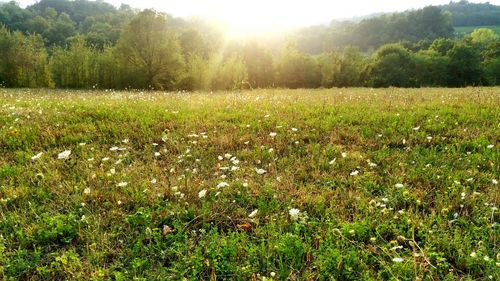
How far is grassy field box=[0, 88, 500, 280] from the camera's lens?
3.33 m

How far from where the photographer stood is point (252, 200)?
446 cm

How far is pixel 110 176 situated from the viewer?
5109 millimetres

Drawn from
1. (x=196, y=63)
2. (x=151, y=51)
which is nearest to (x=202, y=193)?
(x=151, y=51)

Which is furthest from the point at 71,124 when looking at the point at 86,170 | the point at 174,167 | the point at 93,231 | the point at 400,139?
the point at 400,139

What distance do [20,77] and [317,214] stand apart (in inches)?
1971

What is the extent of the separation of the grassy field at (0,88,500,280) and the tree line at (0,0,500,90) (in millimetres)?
24594

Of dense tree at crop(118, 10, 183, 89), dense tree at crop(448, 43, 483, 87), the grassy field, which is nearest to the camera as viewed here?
the grassy field

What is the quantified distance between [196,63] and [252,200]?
38590mm

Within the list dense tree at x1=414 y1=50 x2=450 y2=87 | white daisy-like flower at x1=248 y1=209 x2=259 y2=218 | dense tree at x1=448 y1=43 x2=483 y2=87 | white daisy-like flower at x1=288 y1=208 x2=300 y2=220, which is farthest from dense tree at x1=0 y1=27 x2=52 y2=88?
dense tree at x1=448 y1=43 x2=483 y2=87

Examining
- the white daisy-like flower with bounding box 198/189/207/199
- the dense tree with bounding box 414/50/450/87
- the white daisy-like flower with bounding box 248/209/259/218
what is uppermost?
the white daisy-like flower with bounding box 198/189/207/199

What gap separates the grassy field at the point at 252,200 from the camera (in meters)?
3.33

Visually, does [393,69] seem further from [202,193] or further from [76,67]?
[202,193]

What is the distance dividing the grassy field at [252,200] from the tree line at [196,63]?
2459cm

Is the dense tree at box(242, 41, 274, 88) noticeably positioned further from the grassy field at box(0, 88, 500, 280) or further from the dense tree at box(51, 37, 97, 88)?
the grassy field at box(0, 88, 500, 280)
